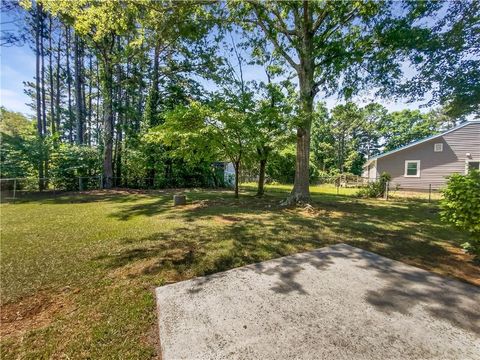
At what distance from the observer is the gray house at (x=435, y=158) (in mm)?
15047

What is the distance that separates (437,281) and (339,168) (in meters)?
38.3

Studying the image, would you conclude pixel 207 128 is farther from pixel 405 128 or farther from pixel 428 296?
pixel 405 128

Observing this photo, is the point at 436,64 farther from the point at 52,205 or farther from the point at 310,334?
the point at 52,205

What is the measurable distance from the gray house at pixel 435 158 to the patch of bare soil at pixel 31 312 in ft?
61.8

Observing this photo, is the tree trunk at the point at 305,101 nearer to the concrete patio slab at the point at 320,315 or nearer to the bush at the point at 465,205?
the bush at the point at 465,205

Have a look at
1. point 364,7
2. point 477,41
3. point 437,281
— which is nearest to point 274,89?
point 364,7

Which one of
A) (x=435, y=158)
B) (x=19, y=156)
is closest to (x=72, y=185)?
(x=19, y=156)

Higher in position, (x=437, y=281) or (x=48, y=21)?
(x=48, y=21)

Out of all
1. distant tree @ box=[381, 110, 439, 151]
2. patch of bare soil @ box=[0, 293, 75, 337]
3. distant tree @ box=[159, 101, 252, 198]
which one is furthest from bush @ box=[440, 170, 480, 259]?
distant tree @ box=[381, 110, 439, 151]

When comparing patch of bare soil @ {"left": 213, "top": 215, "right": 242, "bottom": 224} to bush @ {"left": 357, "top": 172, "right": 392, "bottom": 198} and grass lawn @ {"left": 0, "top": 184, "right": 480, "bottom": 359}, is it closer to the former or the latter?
grass lawn @ {"left": 0, "top": 184, "right": 480, "bottom": 359}

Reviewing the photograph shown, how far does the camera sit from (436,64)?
29.3 ft

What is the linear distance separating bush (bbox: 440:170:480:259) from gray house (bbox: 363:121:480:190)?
1379cm

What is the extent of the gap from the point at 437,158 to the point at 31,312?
21504mm

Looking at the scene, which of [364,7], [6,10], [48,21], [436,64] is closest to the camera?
[364,7]
